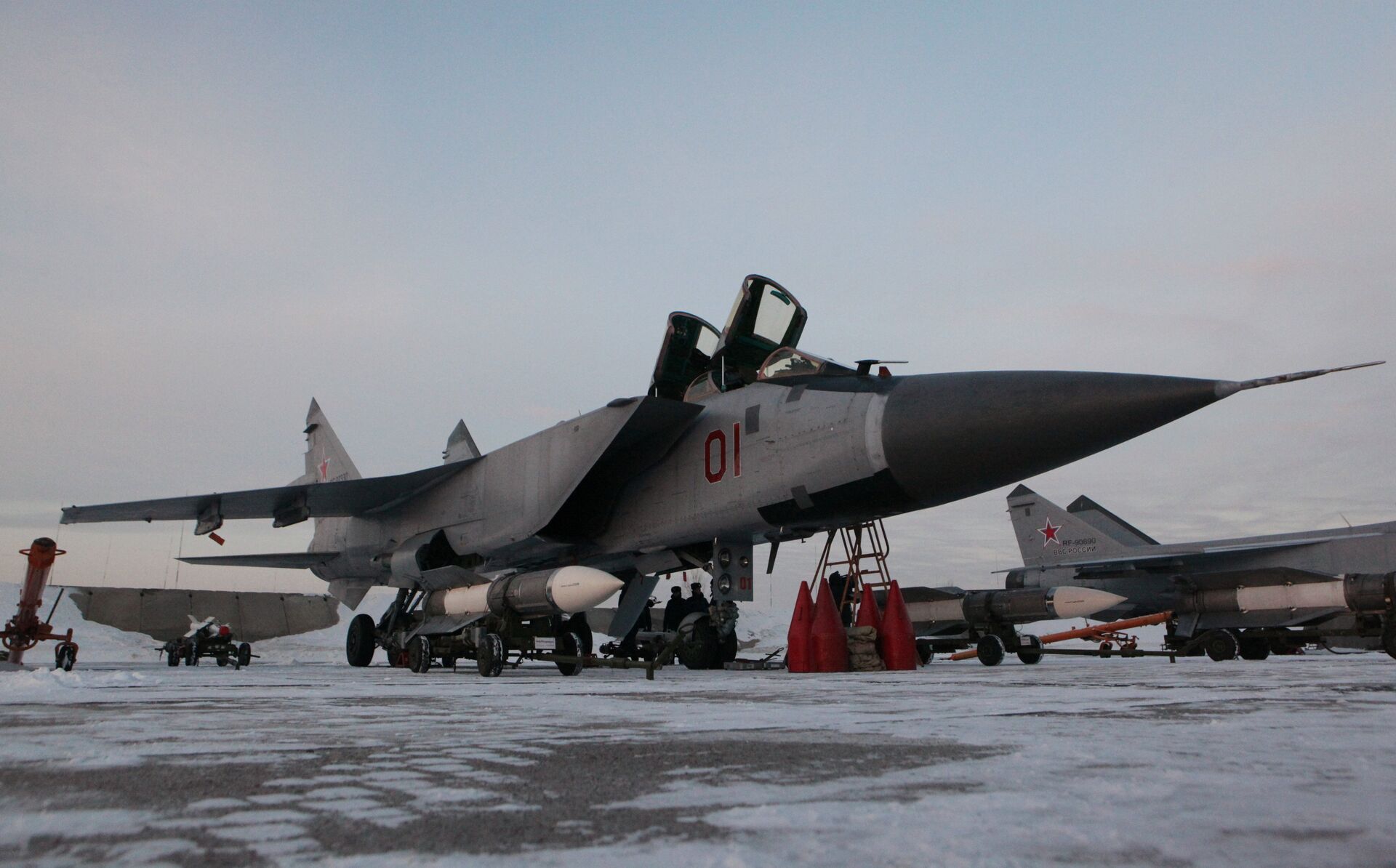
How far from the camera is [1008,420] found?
6727mm

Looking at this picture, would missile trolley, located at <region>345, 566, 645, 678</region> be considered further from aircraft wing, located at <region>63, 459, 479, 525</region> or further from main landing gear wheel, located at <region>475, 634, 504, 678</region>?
aircraft wing, located at <region>63, 459, 479, 525</region>

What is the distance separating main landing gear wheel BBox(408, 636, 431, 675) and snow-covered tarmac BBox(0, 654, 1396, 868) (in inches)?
219

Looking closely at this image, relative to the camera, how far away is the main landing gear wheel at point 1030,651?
12.3 meters

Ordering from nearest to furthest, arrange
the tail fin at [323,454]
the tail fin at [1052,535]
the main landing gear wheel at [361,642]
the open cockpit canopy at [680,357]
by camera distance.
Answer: the open cockpit canopy at [680,357]
the main landing gear wheel at [361,642]
the tail fin at [323,454]
the tail fin at [1052,535]

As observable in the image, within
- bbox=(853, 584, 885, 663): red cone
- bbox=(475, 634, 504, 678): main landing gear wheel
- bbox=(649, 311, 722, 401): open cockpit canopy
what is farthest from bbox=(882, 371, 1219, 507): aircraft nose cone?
bbox=(475, 634, 504, 678): main landing gear wheel

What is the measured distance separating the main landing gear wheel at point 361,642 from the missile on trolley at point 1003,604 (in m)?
7.35

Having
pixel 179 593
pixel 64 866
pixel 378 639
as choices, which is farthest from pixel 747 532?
pixel 179 593

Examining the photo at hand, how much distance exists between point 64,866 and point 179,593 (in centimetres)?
2332

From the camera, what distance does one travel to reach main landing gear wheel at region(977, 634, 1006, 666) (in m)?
11.4

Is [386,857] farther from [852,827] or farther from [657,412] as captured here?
[657,412]

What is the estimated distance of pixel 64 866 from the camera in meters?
1.24

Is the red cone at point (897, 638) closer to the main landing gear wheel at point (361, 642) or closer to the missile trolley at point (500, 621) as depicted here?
the missile trolley at point (500, 621)

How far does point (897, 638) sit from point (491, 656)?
4.04 m

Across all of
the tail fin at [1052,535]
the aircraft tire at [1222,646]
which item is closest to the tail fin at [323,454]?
the aircraft tire at [1222,646]
